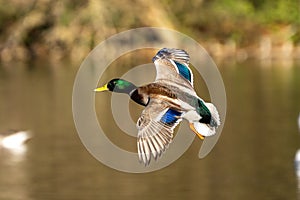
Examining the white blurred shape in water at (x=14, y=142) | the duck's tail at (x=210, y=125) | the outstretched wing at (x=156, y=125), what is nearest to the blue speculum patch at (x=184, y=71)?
the duck's tail at (x=210, y=125)

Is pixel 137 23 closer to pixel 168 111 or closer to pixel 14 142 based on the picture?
pixel 14 142

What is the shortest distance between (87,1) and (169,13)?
3.64m

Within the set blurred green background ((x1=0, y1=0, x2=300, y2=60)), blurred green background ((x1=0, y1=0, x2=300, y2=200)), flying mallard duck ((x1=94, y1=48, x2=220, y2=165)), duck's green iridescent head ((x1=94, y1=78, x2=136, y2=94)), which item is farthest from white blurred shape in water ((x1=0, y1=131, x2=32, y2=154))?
blurred green background ((x1=0, y1=0, x2=300, y2=60))

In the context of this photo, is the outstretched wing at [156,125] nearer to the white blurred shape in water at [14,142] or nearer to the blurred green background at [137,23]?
the white blurred shape in water at [14,142]

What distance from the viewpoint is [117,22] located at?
41.9m

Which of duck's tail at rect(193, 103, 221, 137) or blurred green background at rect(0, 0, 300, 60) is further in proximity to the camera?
blurred green background at rect(0, 0, 300, 60)

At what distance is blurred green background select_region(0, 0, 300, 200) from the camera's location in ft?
54.8

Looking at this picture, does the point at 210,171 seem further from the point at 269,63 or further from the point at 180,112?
the point at 269,63

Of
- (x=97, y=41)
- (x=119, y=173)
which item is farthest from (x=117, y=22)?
(x=119, y=173)

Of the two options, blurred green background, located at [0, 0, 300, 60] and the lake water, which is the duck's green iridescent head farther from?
blurred green background, located at [0, 0, 300, 60]

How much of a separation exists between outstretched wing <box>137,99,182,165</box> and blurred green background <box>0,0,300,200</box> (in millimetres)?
7429

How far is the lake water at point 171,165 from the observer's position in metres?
16.1

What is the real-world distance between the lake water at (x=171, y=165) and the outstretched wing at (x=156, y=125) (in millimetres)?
7421

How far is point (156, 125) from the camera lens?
8.10 metres
